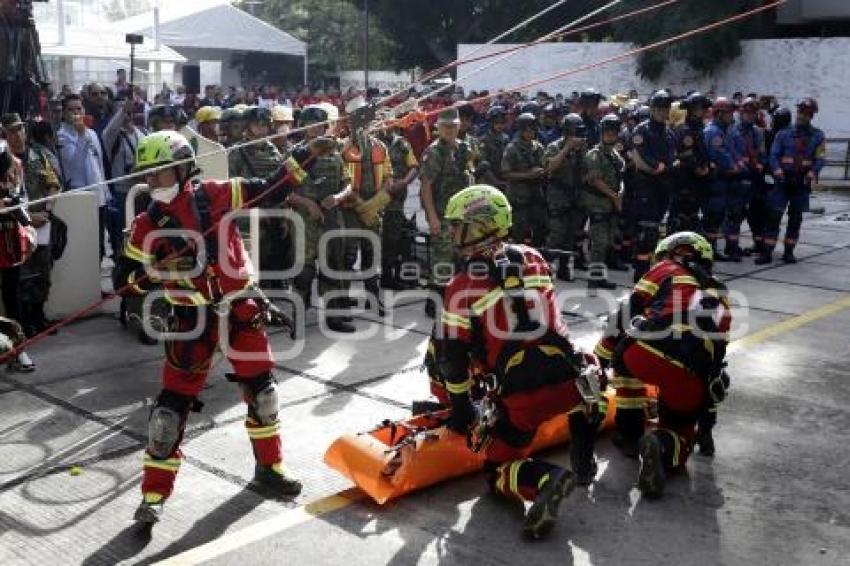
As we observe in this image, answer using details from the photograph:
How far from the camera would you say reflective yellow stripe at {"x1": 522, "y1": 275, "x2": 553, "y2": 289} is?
15.4 feet

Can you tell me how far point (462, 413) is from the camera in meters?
4.69

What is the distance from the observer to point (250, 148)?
28.7 feet

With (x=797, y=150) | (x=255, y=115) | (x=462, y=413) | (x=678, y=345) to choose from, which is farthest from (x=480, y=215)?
(x=797, y=150)

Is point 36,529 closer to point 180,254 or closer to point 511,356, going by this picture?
point 180,254

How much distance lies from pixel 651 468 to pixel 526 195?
19.6 ft

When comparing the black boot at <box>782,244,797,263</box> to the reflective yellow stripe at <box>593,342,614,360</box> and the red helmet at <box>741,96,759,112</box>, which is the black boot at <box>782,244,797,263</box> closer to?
the red helmet at <box>741,96,759,112</box>

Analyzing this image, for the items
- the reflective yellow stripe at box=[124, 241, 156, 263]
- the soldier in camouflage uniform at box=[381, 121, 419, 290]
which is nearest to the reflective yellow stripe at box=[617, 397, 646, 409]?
the reflective yellow stripe at box=[124, 241, 156, 263]

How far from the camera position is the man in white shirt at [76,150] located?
9211mm

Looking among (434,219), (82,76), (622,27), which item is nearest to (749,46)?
(622,27)

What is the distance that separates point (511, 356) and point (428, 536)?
980 millimetres

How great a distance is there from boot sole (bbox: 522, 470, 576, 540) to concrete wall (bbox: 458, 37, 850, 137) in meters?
20.6

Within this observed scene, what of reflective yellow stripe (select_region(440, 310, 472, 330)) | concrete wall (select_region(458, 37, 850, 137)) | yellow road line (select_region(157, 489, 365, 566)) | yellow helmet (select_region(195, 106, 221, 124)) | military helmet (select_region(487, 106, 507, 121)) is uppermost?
concrete wall (select_region(458, 37, 850, 137))

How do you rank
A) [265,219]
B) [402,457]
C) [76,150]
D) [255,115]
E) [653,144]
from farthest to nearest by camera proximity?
[653,144] → [76,150] → [265,219] → [255,115] → [402,457]

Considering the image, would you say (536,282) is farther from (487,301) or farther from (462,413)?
(462,413)
